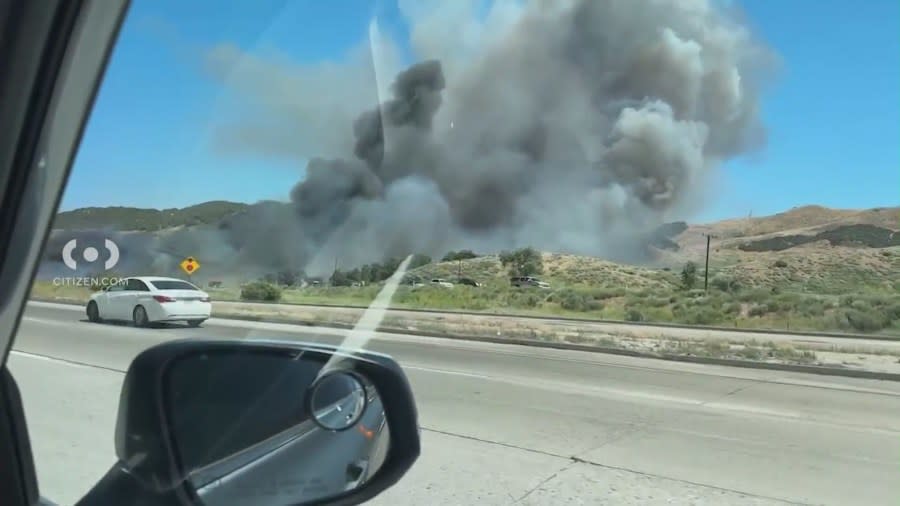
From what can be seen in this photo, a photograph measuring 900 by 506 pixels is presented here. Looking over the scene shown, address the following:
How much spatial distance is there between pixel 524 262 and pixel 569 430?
74.1ft

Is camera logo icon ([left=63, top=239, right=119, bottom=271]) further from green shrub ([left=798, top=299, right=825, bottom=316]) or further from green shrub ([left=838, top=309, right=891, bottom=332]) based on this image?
green shrub ([left=798, top=299, right=825, bottom=316])

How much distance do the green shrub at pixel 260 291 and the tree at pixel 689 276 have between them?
35.0 meters

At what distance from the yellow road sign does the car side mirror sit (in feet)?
4.41

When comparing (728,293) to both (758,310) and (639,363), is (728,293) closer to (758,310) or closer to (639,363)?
(758,310)


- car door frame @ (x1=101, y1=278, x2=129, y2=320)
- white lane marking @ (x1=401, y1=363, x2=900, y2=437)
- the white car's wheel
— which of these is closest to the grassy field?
white lane marking @ (x1=401, y1=363, x2=900, y2=437)

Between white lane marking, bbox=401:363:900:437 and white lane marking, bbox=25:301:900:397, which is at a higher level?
white lane marking, bbox=25:301:900:397

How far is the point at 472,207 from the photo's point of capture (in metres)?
9.20

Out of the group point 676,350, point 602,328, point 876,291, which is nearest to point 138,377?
point 676,350

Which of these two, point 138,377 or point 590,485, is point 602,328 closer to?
point 590,485

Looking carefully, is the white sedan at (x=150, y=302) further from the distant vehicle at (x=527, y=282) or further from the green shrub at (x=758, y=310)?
the green shrub at (x=758, y=310)

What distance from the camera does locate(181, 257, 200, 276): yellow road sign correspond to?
3624mm

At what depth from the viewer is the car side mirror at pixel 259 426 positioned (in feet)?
7.03

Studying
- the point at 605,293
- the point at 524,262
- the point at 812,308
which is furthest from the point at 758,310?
the point at 524,262

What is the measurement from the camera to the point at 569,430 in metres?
6.91
